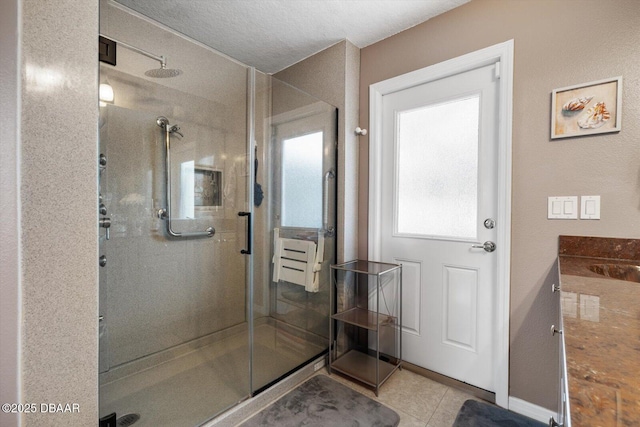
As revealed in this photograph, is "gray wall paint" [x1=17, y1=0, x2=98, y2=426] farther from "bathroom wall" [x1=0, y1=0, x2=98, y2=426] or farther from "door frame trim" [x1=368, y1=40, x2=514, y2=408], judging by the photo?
"door frame trim" [x1=368, y1=40, x2=514, y2=408]

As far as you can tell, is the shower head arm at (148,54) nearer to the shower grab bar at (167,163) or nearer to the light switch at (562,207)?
the shower grab bar at (167,163)

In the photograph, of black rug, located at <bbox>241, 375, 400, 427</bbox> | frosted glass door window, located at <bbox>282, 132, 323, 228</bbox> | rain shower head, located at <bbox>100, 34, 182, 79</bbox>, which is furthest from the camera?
frosted glass door window, located at <bbox>282, 132, 323, 228</bbox>

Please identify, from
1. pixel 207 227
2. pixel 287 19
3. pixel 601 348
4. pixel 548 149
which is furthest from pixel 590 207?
pixel 207 227

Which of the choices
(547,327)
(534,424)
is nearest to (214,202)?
(547,327)

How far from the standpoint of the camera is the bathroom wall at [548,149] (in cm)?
134

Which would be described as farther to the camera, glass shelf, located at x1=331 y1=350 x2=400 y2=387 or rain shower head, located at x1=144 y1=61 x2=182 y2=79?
glass shelf, located at x1=331 y1=350 x2=400 y2=387

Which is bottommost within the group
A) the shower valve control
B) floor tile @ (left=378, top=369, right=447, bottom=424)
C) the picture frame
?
floor tile @ (left=378, top=369, right=447, bottom=424)

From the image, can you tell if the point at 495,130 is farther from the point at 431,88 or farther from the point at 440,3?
the point at 440,3

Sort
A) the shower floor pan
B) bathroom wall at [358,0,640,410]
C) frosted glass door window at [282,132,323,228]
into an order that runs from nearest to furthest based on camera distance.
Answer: bathroom wall at [358,0,640,410] < the shower floor pan < frosted glass door window at [282,132,323,228]

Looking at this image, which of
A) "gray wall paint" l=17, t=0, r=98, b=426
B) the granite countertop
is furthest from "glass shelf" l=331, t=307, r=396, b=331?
"gray wall paint" l=17, t=0, r=98, b=426

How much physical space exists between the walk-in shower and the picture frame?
4.50 ft

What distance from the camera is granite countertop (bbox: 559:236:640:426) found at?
362 mm

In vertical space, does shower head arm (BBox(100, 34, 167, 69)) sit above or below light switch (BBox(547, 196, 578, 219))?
above

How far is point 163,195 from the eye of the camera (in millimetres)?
1836
